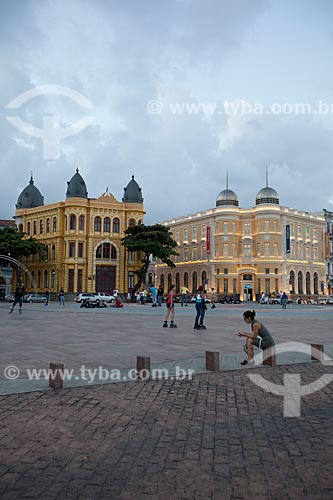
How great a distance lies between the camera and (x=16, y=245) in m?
57.4

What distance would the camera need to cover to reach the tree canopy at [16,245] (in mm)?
57031

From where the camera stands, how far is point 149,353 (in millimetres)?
11008

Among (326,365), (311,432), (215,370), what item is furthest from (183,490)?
(326,365)

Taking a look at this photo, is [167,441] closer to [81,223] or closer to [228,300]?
[81,223]

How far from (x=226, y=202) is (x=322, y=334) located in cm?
5955

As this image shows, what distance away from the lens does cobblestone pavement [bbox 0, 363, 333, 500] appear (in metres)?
3.96

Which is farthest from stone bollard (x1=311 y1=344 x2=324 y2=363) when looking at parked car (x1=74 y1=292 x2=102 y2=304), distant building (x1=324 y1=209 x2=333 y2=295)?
distant building (x1=324 y1=209 x2=333 y2=295)

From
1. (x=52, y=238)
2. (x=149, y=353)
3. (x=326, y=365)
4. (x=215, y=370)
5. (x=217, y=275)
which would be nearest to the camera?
(x=215, y=370)

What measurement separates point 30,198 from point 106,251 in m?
17.0

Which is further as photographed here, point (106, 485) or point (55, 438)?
point (55, 438)

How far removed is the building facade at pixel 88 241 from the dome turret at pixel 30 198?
249 inches

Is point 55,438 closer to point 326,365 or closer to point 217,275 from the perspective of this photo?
point 326,365

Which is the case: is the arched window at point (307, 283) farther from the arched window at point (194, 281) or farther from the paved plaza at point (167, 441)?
the paved plaza at point (167, 441)

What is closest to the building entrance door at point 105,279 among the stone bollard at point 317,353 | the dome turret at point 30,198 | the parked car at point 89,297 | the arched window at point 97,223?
the arched window at point 97,223
